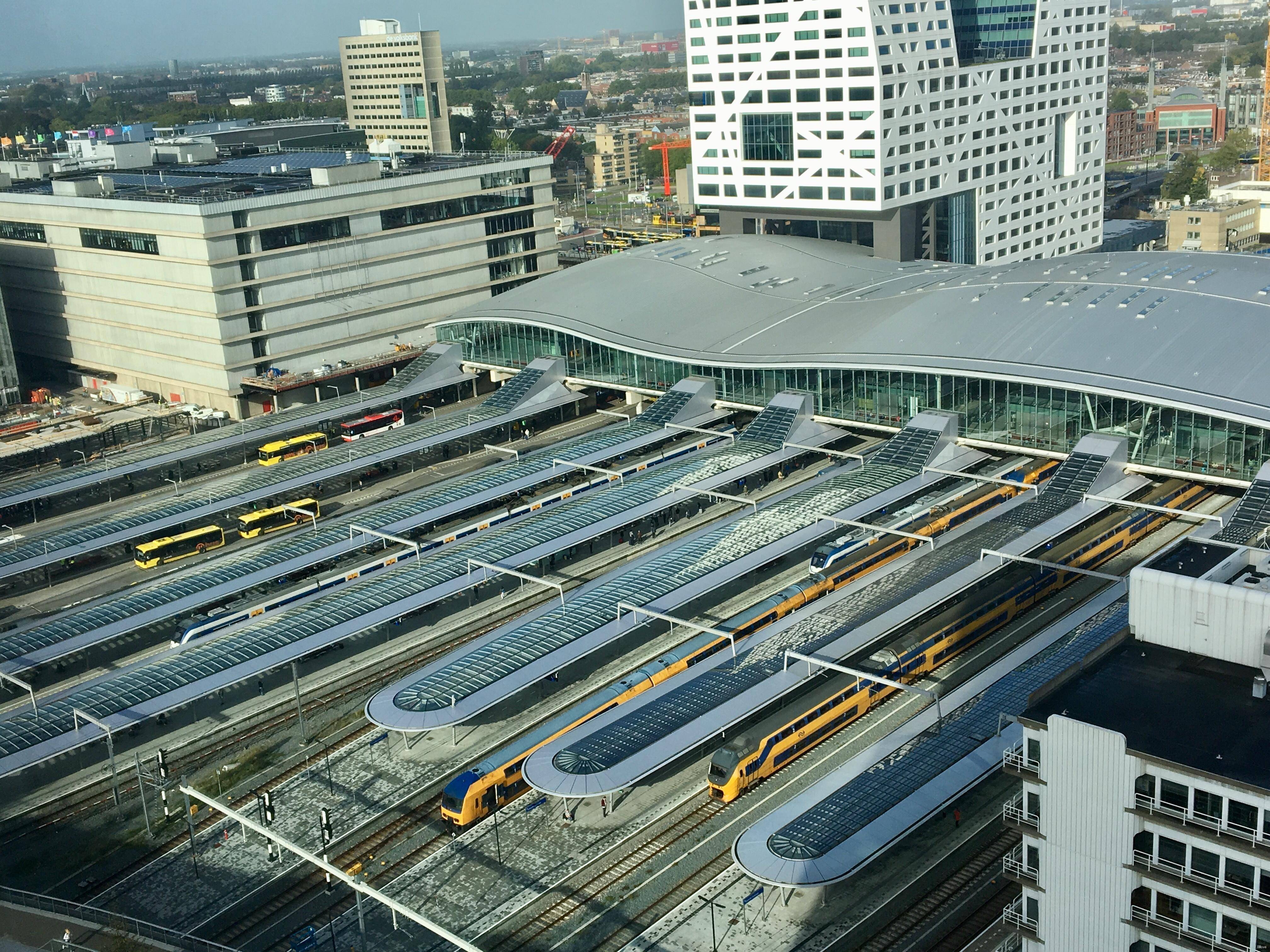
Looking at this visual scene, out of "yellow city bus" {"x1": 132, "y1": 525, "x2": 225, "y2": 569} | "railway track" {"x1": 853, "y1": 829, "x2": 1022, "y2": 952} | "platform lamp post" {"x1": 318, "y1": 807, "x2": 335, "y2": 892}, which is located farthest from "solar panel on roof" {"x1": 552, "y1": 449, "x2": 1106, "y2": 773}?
"yellow city bus" {"x1": 132, "y1": 525, "x2": 225, "y2": 569}

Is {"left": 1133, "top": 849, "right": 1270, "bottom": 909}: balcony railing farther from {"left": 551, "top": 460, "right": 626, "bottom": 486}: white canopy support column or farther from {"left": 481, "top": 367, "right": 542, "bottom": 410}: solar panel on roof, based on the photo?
{"left": 481, "top": 367, "right": 542, "bottom": 410}: solar panel on roof

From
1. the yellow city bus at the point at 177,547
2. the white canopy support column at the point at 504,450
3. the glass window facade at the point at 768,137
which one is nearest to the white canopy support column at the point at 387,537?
the yellow city bus at the point at 177,547

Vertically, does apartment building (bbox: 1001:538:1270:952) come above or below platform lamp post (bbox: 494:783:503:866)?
above

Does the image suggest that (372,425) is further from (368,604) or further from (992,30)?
(992,30)

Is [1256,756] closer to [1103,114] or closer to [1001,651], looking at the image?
[1001,651]

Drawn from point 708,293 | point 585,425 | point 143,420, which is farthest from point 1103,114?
point 143,420

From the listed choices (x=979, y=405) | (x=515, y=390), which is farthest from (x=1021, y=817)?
(x=515, y=390)

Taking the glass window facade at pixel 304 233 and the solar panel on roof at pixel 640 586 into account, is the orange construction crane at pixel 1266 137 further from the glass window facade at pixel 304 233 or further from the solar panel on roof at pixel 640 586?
the solar panel on roof at pixel 640 586
